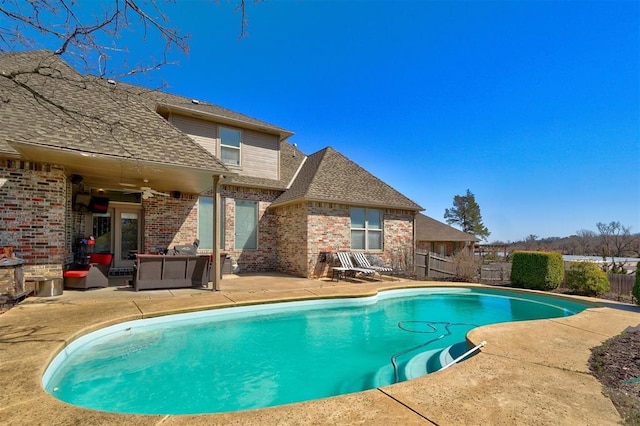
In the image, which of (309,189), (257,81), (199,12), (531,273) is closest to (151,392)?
(199,12)

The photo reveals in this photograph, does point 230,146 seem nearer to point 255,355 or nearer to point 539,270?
point 255,355

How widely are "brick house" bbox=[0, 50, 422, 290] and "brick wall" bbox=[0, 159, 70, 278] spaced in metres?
0.02

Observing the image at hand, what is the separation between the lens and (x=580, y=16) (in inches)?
296

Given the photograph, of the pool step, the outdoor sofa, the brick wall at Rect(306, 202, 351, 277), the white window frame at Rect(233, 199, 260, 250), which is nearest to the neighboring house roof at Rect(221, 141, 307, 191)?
the white window frame at Rect(233, 199, 260, 250)

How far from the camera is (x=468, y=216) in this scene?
45.8 m

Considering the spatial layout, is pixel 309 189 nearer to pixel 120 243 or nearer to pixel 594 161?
pixel 120 243

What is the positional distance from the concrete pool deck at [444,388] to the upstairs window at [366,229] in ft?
25.3

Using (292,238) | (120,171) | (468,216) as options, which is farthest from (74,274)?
(468,216)

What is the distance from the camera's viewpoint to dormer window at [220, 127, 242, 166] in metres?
12.4

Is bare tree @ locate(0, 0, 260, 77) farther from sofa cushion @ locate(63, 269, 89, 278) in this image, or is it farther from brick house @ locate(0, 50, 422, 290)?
sofa cushion @ locate(63, 269, 89, 278)

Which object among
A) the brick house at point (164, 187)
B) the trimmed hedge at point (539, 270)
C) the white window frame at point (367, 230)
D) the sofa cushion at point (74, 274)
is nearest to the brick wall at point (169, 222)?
the brick house at point (164, 187)

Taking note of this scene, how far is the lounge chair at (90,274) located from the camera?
7609 mm

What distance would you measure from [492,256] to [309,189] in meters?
22.7

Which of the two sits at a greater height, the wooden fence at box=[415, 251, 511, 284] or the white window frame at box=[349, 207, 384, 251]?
the white window frame at box=[349, 207, 384, 251]
